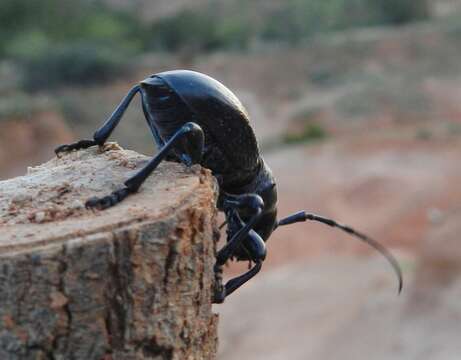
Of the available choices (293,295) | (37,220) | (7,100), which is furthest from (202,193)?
(7,100)

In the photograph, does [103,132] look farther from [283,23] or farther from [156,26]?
[283,23]

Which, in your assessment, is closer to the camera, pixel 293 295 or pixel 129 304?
pixel 129 304

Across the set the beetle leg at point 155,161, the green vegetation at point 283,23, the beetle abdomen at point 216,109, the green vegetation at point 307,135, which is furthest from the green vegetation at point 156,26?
the beetle leg at point 155,161

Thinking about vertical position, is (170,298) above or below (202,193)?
below

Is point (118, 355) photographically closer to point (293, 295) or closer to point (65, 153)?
point (65, 153)

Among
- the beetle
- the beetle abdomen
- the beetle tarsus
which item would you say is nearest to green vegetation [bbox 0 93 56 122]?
the beetle tarsus

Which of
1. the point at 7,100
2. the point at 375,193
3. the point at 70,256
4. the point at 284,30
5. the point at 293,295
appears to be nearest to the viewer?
the point at 70,256

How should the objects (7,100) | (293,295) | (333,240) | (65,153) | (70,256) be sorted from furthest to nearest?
1. (7,100)
2. (333,240)
3. (293,295)
4. (65,153)
5. (70,256)

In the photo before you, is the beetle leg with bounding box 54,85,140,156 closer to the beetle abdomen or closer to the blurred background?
the beetle abdomen

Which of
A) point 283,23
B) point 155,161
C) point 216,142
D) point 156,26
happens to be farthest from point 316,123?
point 155,161
